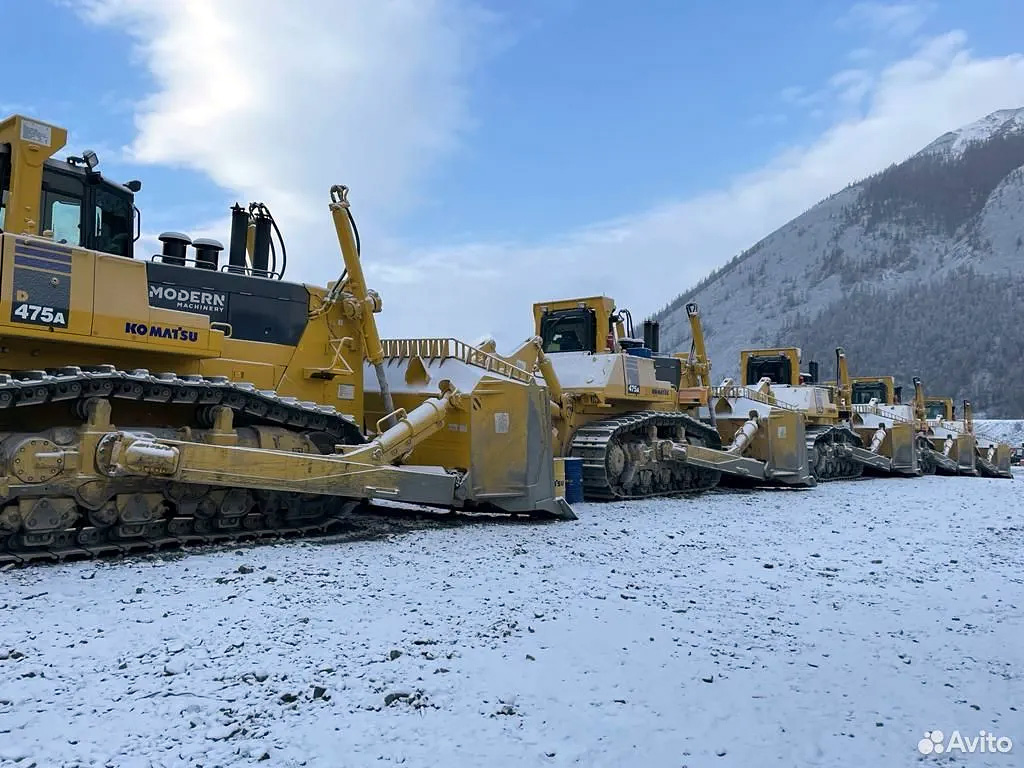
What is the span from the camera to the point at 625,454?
12.5 metres

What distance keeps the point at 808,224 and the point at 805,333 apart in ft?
142

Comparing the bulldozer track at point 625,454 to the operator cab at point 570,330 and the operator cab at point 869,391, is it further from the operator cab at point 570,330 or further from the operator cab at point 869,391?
the operator cab at point 869,391

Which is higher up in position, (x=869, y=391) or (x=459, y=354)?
(x=869, y=391)

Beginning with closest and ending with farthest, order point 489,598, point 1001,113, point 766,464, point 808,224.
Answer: point 489,598 < point 766,464 < point 808,224 < point 1001,113

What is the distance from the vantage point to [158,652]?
3814 mm

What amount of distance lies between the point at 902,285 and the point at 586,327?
101944mm

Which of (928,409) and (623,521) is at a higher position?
(928,409)

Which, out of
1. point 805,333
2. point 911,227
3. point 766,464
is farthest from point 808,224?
point 766,464

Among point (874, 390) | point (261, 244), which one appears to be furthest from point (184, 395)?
point (874, 390)

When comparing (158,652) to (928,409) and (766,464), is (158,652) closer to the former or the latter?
(766,464)

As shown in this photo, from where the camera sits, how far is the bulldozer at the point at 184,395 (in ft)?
18.8

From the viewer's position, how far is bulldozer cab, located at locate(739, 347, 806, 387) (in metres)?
20.7

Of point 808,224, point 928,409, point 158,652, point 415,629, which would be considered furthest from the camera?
point 808,224

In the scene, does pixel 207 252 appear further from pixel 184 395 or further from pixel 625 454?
pixel 625 454
